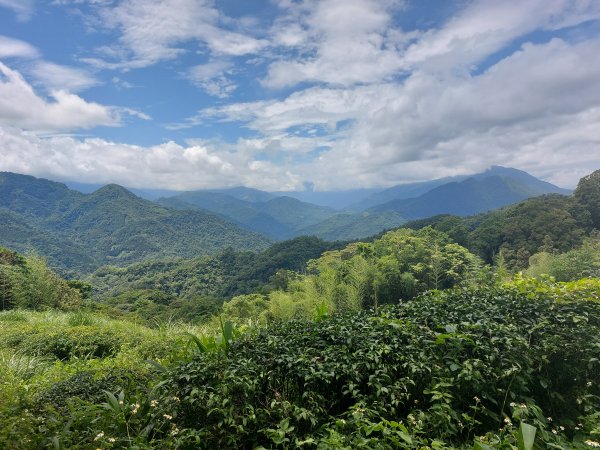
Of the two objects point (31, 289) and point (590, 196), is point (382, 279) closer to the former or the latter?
point (31, 289)

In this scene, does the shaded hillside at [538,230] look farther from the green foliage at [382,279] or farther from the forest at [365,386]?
the forest at [365,386]

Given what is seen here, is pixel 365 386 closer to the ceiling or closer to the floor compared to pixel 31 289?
closer to the ceiling

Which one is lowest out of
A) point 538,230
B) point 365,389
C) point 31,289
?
point 31,289

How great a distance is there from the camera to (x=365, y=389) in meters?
3.16

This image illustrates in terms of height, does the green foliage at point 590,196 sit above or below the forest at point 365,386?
above

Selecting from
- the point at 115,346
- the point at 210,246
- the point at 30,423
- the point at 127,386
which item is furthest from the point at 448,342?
the point at 210,246

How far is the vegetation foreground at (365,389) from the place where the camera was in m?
2.50

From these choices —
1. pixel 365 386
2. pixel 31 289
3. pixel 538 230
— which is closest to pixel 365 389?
pixel 365 386

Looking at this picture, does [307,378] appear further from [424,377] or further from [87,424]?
[87,424]

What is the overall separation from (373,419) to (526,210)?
47.8 meters

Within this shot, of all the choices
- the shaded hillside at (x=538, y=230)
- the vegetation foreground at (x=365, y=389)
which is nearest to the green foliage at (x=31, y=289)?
the vegetation foreground at (x=365, y=389)

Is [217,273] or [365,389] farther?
[217,273]

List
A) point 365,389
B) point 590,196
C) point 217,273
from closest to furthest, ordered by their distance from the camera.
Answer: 1. point 365,389
2. point 590,196
3. point 217,273

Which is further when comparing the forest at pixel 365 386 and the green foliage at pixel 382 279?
the green foliage at pixel 382 279
